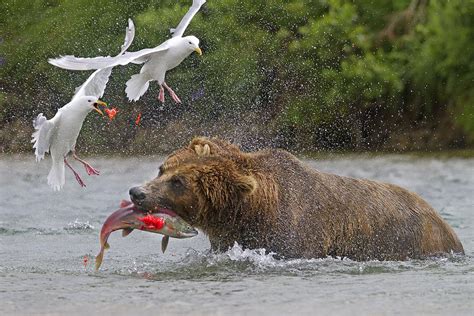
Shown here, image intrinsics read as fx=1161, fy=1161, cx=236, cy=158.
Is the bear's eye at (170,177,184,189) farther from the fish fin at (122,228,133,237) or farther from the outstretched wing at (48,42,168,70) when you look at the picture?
the outstretched wing at (48,42,168,70)

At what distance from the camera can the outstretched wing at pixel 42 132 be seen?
29.0 feet

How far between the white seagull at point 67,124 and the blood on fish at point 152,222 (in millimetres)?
1664

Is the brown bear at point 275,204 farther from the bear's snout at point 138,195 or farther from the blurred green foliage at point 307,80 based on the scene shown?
the blurred green foliage at point 307,80

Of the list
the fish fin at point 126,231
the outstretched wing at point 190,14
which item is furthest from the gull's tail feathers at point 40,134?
the fish fin at point 126,231

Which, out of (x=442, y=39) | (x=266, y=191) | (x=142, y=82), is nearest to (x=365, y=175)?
(x=442, y=39)

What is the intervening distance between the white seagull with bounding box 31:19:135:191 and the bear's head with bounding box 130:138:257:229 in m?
Result: 1.53

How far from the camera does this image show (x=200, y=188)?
729 cm

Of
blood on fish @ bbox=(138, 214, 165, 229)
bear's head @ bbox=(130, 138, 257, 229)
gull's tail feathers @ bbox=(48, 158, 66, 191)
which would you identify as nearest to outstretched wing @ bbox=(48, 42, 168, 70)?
Result: bear's head @ bbox=(130, 138, 257, 229)

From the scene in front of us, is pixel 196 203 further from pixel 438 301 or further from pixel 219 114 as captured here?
pixel 219 114

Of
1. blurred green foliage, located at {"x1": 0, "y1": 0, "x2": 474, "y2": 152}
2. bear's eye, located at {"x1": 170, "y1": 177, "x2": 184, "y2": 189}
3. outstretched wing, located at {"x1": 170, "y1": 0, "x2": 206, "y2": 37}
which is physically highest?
outstretched wing, located at {"x1": 170, "y1": 0, "x2": 206, "y2": 37}

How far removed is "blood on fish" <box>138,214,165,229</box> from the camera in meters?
7.19

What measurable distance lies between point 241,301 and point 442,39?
13.4 meters

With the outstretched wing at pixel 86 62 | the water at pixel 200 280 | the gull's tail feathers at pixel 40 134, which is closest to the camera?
the water at pixel 200 280

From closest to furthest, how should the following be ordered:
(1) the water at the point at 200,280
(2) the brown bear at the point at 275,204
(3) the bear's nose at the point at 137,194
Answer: (1) the water at the point at 200,280
(3) the bear's nose at the point at 137,194
(2) the brown bear at the point at 275,204
